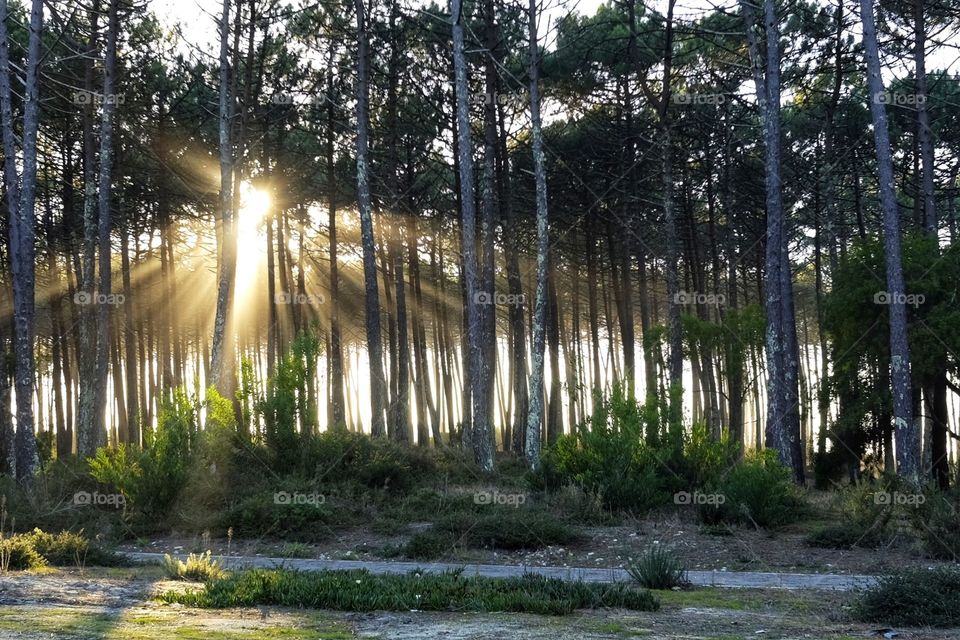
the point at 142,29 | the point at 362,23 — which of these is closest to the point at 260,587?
the point at 362,23

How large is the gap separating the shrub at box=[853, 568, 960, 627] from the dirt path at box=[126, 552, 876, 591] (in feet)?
4.87

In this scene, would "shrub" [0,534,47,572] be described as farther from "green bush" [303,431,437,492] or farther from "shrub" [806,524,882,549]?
"shrub" [806,524,882,549]

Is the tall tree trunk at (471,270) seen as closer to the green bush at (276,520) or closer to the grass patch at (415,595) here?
the green bush at (276,520)

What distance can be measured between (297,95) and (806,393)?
877 inches

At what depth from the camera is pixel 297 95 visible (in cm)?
3127

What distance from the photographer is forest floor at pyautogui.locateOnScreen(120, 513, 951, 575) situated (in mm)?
12281

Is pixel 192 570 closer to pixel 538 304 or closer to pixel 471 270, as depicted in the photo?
pixel 471 270

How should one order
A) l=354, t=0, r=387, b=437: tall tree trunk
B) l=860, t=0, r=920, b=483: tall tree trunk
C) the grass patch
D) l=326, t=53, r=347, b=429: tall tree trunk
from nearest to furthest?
the grass patch → l=860, t=0, r=920, b=483: tall tree trunk → l=354, t=0, r=387, b=437: tall tree trunk → l=326, t=53, r=347, b=429: tall tree trunk

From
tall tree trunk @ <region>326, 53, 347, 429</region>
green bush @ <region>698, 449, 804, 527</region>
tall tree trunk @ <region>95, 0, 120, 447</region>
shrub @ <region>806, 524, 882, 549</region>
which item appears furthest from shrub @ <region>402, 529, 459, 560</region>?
tall tree trunk @ <region>326, 53, 347, 429</region>

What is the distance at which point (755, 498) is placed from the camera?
15.4 m

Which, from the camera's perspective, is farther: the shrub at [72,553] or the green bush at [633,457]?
the green bush at [633,457]

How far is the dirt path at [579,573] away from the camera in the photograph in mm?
10289

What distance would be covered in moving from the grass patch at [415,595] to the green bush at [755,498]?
→ 7.12 metres

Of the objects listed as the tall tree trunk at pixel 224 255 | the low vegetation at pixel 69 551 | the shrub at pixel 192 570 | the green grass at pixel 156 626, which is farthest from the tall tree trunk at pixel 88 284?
the green grass at pixel 156 626
